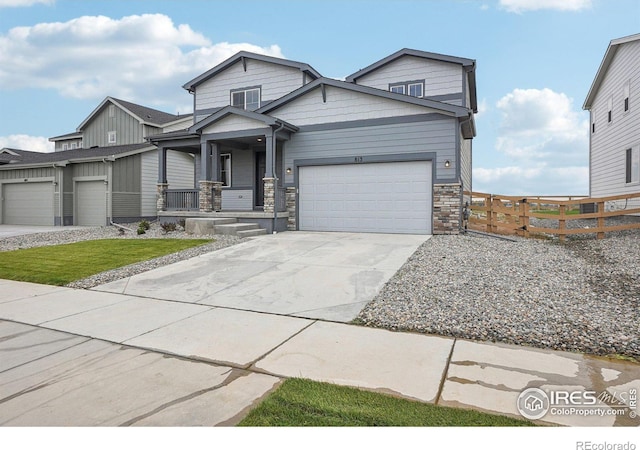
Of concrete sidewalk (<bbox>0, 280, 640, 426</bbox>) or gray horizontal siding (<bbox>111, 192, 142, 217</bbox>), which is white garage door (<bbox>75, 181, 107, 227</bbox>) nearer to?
gray horizontal siding (<bbox>111, 192, 142, 217</bbox>)

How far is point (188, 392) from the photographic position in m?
2.83

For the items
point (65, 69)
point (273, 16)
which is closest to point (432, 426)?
point (273, 16)

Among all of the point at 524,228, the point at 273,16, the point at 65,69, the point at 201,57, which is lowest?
the point at 524,228

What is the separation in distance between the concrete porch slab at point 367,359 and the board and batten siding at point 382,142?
8.57 m

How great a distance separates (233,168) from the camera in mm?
16328

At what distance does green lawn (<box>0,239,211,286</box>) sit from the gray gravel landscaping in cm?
606

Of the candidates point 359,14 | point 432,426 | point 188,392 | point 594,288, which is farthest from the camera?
point 359,14

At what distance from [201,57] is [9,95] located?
948 centimetres

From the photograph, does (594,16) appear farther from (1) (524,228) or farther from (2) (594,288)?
(2) (594,288)

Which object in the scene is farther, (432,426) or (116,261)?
(116,261)

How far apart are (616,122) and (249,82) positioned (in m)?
16.3

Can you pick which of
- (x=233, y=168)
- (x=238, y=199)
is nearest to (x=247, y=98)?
(x=233, y=168)
